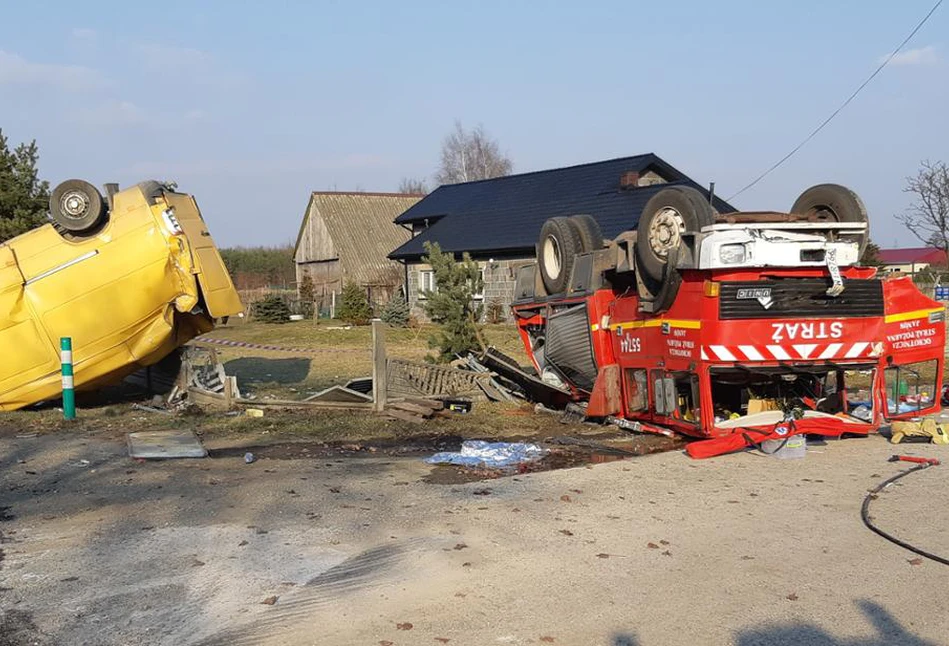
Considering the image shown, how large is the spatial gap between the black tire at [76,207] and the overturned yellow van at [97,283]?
12mm

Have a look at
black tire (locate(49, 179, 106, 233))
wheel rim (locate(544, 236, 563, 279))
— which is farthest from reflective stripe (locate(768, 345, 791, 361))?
black tire (locate(49, 179, 106, 233))

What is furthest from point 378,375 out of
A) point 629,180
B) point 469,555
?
point 629,180

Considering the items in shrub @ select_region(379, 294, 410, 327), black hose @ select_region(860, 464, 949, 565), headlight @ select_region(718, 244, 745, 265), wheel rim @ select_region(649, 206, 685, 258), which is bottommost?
black hose @ select_region(860, 464, 949, 565)

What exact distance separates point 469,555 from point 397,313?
29.7 m

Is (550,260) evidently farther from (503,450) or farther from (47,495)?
(47,495)

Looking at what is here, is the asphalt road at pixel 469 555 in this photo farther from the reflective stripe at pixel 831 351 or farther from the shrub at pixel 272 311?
the shrub at pixel 272 311

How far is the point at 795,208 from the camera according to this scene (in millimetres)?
10461

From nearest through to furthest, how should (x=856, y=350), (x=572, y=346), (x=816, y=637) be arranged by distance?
(x=816, y=637) → (x=856, y=350) → (x=572, y=346)

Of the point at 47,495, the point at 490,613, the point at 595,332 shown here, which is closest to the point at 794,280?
the point at 595,332

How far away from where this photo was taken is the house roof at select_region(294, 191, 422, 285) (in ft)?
154

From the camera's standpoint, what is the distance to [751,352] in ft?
28.6

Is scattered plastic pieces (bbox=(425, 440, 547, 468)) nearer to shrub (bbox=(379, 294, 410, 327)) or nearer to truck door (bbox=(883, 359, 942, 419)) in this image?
truck door (bbox=(883, 359, 942, 419))

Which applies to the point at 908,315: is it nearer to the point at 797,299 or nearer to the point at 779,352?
the point at 797,299

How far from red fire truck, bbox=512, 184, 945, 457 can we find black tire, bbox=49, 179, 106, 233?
228 inches
